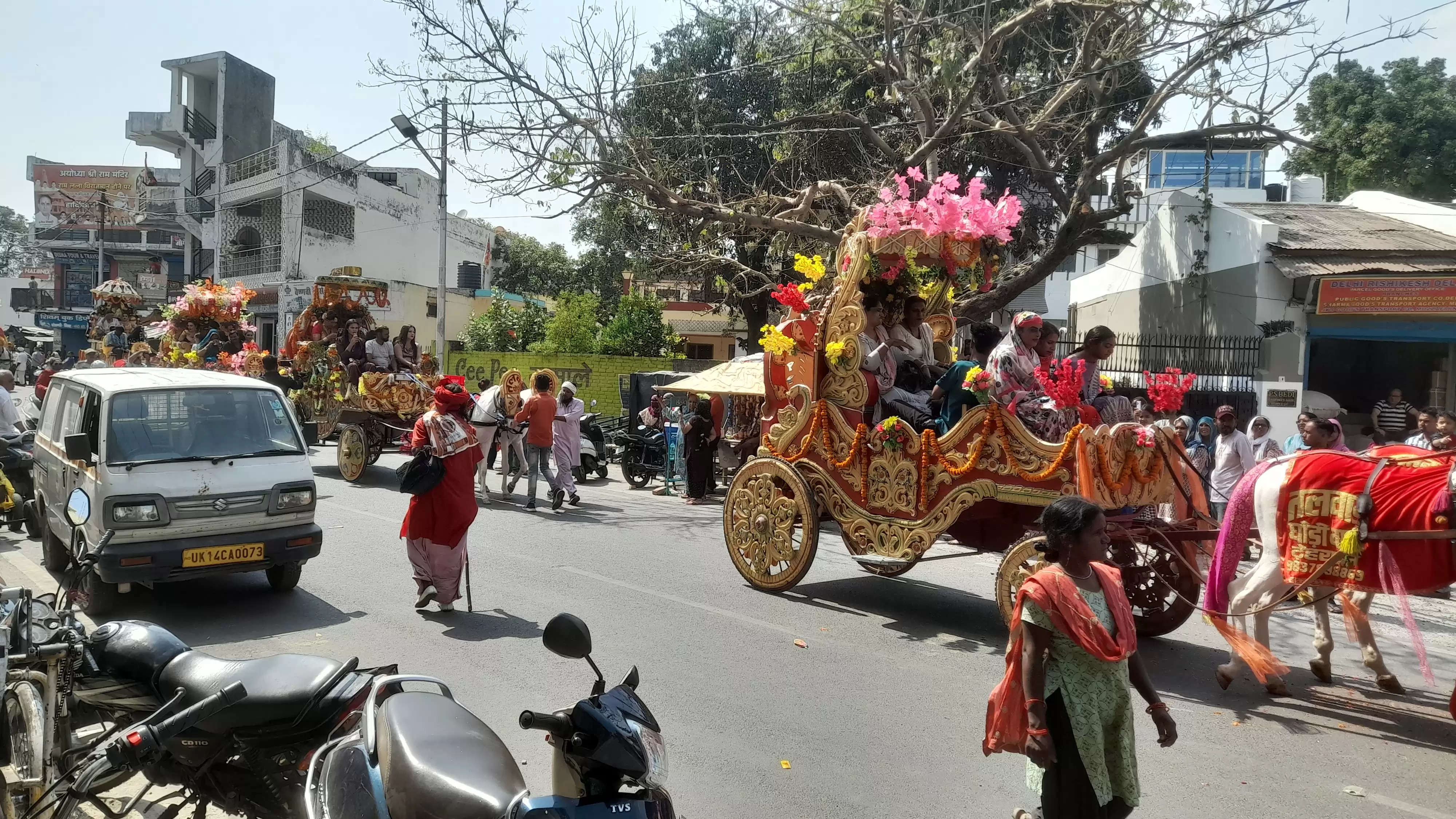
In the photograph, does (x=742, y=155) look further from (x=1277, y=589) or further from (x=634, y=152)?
(x=1277, y=589)

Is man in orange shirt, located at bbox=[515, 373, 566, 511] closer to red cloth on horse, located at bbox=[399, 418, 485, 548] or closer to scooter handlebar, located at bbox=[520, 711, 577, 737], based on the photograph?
red cloth on horse, located at bbox=[399, 418, 485, 548]

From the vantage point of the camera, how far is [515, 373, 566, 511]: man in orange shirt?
13719mm

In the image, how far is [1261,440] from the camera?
11352mm

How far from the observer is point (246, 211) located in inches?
1516

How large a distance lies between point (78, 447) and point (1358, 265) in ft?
53.8

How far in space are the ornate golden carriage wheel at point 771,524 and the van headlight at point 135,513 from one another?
4.56 m

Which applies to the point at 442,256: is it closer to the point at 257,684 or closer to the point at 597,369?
the point at 597,369

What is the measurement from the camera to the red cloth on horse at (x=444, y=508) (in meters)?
7.86

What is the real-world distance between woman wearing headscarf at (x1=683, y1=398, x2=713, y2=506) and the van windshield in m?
8.16

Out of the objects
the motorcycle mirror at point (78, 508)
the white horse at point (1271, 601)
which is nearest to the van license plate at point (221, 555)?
the motorcycle mirror at point (78, 508)

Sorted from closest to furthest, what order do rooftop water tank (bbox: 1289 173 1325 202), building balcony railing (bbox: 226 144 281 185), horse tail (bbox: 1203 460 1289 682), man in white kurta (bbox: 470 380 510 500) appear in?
1. horse tail (bbox: 1203 460 1289 682)
2. man in white kurta (bbox: 470 380 510 500)
3. rooftop water tank (bbox: 1289 173 1325 202)
4. building balcony railing (bbox: 226 144 281 185)

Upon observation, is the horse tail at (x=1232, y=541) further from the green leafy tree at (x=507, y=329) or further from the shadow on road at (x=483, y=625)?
the green leafy tree at (x=507, y=329)

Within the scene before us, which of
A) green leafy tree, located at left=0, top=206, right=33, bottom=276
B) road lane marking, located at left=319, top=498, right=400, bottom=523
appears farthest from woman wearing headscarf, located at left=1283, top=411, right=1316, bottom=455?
green leafy tree, located at left=0, top=206, right=33, bottom=276

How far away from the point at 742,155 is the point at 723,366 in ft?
28.6
